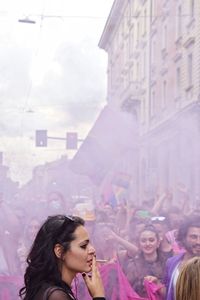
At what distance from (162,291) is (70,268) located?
1.68 m

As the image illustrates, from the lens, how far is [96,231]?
5.44 m

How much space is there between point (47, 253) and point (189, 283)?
1.64 feet

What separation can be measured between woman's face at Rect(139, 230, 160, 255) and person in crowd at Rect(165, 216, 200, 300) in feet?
0.89

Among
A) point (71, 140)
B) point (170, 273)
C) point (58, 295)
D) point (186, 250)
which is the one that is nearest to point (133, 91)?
point (71, 140)

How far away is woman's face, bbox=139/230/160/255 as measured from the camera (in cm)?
425

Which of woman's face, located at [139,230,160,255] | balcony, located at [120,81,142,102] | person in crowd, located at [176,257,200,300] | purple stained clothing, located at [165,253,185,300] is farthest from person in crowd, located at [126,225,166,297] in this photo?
balcony, located at [120,81,142,102]

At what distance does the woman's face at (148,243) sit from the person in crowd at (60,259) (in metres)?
2.03

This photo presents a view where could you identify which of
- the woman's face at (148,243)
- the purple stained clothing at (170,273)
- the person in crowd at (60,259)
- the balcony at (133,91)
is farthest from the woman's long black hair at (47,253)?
the balcony at (133,91)

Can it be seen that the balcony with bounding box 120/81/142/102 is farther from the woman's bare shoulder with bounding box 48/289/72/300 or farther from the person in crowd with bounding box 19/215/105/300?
the woman's bare shoulder with bounding box 48/289/72/300

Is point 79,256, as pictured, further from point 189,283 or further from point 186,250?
point 186,250

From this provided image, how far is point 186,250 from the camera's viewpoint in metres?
3.83

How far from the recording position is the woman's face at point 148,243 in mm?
4254

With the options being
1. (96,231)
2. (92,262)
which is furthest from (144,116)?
(92,262)

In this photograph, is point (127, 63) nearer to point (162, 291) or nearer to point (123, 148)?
point (123, 148)
